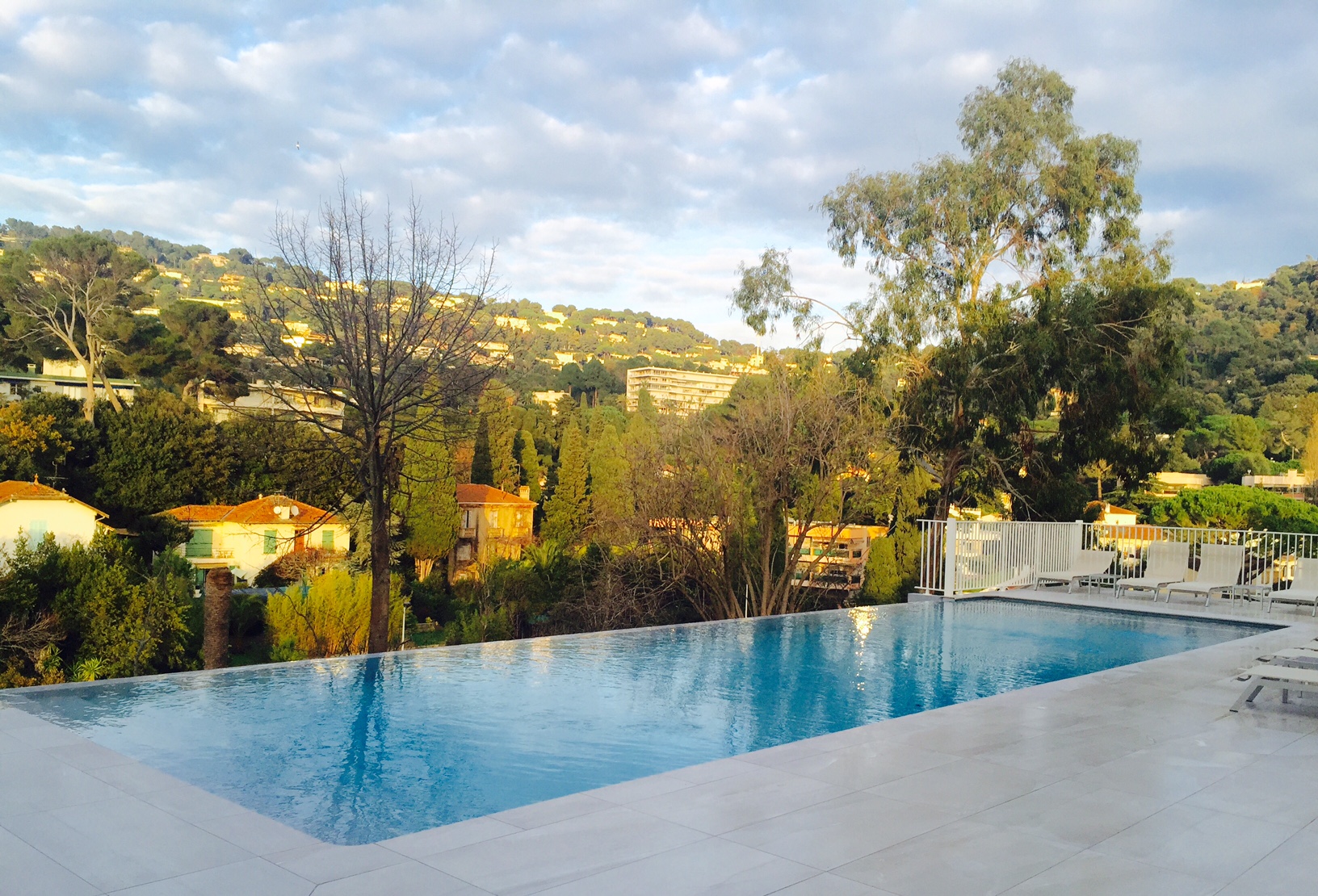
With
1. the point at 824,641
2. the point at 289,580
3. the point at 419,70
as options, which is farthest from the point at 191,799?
the point at 289,580

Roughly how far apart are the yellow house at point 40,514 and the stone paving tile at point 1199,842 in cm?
3490

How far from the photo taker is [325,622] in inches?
755

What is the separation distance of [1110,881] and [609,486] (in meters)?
29.9

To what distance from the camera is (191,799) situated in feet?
13.9

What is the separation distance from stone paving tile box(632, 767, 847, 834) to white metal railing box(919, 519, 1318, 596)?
1056cm

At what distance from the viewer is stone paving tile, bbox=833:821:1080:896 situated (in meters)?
3.30

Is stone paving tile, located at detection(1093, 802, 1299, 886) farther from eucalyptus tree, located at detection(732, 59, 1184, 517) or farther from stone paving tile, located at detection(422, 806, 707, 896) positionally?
eucalyptus tree, located at detection(732, 59, 1184, 517)

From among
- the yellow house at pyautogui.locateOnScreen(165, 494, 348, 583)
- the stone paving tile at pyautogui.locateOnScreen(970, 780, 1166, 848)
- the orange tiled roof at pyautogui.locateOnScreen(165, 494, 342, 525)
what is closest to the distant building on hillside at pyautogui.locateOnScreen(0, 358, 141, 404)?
the orange tiled roof at pyautogui.locateOnScreen(165, 494, 342, 525)

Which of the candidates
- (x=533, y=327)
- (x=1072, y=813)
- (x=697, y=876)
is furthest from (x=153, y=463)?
(x=1072, y=813)

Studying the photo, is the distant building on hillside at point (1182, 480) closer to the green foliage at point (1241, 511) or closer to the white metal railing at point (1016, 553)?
the green foliage at point (1241, 511)

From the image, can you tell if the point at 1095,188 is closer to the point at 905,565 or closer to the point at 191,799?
the point at 905,565

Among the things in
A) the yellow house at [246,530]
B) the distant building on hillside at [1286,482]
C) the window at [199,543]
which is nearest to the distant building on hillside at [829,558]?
the yellow house at [246,530]

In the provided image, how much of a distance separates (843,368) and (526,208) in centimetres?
946

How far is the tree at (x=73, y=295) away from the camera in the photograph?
4588 centimetres
